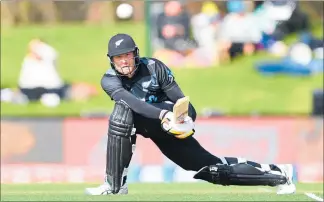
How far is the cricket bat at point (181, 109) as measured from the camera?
7004mm

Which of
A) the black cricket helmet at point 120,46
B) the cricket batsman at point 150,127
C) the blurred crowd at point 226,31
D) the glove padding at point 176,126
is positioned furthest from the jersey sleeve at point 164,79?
the blurred crowd at point 226,31

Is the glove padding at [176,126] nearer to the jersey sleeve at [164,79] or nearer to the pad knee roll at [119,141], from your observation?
the pad knee roll at [119,141]

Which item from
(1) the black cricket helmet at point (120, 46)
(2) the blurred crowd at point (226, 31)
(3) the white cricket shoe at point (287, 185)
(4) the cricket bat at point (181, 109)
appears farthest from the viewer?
(2) the blurred crowd at point (226, 31)

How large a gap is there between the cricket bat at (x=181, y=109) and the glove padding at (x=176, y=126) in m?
0.04

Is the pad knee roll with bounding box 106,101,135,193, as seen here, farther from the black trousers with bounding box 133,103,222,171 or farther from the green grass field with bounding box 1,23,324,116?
the green grass field with bounding box 1,23,324,116

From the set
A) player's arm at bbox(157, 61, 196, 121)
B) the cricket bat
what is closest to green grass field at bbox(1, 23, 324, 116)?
player's arm at bbox(157, 61, 196, 121)

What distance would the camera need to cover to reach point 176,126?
713 cm

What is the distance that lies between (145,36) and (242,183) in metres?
9.61

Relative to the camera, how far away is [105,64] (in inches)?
747

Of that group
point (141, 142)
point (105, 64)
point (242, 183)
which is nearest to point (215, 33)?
point (105, 64)

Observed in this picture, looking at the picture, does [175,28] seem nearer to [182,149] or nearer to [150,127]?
[182,149]

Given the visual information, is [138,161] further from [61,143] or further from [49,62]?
[49,62]

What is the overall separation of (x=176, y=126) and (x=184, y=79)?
10.8m

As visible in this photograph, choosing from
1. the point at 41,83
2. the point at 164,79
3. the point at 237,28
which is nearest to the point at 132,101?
the point at 164,79
